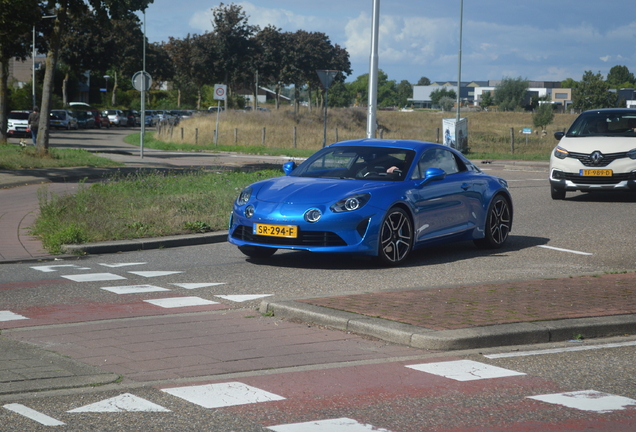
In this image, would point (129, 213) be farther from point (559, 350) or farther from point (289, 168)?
point (559, 350)

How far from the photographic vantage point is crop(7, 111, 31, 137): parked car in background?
5188 centimetres

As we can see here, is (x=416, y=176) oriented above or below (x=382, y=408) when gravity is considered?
above

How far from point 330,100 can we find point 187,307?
100 m

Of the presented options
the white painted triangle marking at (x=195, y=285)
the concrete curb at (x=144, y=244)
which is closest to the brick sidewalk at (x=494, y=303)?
the white painted triangle marking at (x=195, y=285)

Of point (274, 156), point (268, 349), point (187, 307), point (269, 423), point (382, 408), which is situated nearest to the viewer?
point (269, 423)

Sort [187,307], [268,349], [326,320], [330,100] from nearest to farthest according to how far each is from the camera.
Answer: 1. [268,349]
2. [326,320]
3. [187,307]
4. [330,100]

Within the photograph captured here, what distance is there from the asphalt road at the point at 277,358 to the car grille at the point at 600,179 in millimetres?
6965

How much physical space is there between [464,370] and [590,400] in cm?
85

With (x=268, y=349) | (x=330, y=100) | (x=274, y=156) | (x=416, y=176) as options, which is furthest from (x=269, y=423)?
(x=330, y=100)

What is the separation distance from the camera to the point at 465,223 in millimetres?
10367

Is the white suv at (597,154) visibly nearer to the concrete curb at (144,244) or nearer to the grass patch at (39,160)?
the concrete curb at (144,244)

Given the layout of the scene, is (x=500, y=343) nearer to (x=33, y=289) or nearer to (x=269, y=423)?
(x=269, y=423)

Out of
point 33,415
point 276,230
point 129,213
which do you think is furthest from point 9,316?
point 129,213

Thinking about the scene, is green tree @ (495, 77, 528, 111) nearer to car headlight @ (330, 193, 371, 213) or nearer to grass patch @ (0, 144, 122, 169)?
grass patch @ (0, 144, 122, 169)
